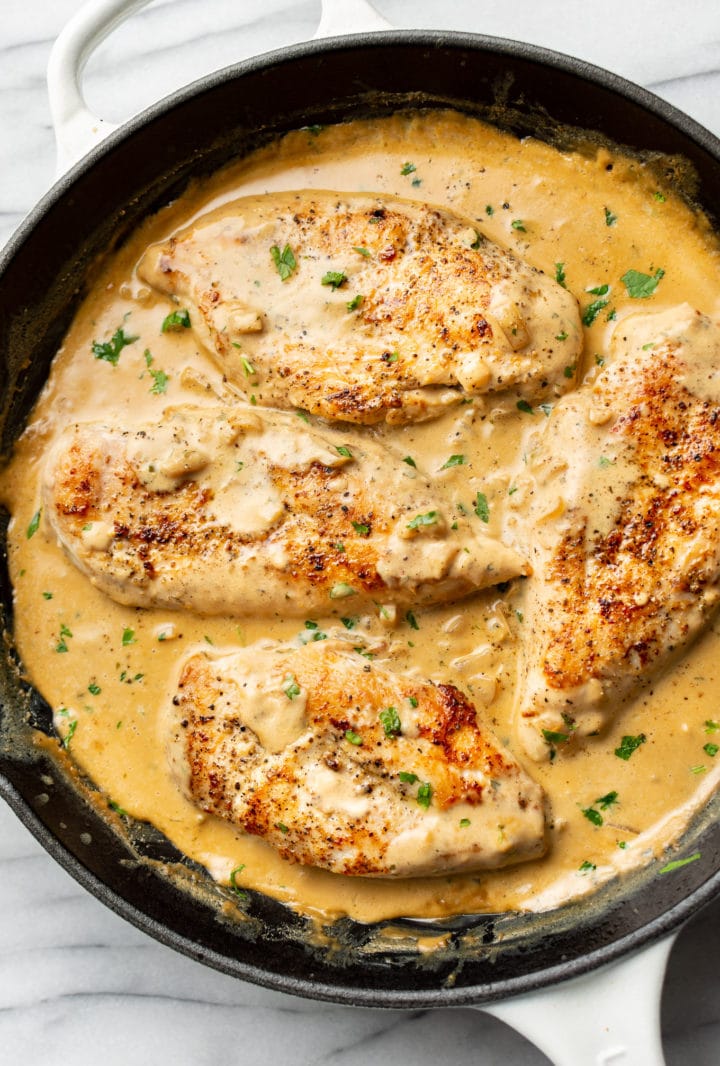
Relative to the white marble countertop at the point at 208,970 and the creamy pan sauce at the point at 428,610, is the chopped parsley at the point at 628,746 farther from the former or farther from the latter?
the white marble countertop at the point at 208,970

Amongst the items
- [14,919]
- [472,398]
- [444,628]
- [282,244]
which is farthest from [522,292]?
[14,919]

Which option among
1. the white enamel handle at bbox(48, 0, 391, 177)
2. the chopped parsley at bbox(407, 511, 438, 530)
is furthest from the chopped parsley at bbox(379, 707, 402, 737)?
the white enamel handle at bbox(48, 0, 391, 177)

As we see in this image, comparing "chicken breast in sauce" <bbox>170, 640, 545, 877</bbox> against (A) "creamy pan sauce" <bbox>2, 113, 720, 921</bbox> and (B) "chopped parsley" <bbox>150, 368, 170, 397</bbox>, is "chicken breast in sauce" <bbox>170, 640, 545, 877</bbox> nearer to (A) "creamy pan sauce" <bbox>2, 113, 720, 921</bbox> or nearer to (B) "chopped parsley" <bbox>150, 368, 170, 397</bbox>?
(A) "creamy pan sauce" <bbox>2, 113, 720, 921</bbox>

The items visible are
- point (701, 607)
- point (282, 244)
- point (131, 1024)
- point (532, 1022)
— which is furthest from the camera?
point (131, 1024)

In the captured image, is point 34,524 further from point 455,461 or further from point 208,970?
point 208,970

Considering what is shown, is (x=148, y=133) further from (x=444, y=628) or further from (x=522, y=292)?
(x=444, y=628)

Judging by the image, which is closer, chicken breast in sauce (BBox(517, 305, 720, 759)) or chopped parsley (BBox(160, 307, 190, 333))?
chicken breast in sauce (BBox(517, 305, 720, 759))
